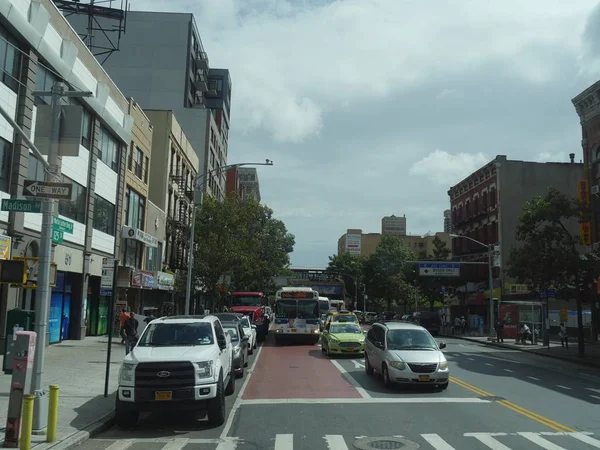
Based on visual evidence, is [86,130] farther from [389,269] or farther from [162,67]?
[389,269]

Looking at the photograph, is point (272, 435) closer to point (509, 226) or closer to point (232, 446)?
point (232, 446)

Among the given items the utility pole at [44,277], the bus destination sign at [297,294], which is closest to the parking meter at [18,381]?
the utility pole at [44,277]

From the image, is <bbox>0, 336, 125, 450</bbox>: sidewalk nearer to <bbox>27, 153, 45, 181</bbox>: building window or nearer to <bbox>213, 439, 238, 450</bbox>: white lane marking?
<bbox>213, 439, 238, 450</bbox>: white lane marking

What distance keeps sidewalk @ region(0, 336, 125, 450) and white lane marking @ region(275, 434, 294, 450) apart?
3167mm

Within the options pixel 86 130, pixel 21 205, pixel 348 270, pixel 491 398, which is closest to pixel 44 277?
pixel 21 205

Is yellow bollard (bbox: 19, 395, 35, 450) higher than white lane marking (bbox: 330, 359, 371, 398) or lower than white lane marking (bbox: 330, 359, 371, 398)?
higher

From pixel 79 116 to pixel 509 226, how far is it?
47684 millimetres

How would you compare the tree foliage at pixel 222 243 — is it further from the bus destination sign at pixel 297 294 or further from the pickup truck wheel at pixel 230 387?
the pickup truck wheel at pixel 230 387

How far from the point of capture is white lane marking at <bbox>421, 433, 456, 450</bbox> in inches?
346

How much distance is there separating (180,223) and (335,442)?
3712cm

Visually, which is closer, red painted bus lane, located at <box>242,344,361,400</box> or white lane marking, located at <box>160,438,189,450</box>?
white lane marking, located at <box>160,438,189,450</box>

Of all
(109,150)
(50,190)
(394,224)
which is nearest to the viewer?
(50,190)

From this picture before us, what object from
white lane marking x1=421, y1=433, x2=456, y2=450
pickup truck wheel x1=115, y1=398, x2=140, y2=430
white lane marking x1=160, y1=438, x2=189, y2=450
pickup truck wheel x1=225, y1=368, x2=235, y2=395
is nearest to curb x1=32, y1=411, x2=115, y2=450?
pickup truck wheel x1=115, y1=398, x2=140, y2=430

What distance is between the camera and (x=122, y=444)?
9.23 meters
